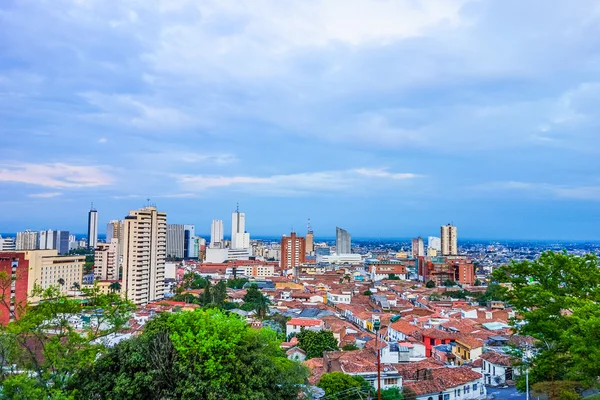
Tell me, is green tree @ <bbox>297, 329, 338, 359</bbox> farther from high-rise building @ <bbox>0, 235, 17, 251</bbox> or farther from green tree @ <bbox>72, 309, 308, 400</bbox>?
high-rise building @ <bbox>0, 235, 17, 251</bbox>

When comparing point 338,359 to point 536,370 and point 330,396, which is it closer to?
point 330,396

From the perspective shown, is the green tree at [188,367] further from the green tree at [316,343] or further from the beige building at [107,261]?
the beige building at [107,261]

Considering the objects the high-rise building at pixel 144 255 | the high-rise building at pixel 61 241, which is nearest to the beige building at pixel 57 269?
the high-rise building at pixel 144 255

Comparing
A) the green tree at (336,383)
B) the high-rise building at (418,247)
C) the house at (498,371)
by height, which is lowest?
the house at (498,371)

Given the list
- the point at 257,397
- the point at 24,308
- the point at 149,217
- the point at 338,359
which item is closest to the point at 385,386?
the point at 338,359

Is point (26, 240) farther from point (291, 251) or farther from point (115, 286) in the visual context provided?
point (115, 286)

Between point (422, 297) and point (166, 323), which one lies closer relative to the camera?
point (166, 323)
